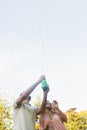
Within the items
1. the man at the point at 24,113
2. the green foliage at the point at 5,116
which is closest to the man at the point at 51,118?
the man at the point at 24,113

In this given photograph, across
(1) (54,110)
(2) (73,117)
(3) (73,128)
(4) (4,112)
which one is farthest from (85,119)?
(1) (54,110)

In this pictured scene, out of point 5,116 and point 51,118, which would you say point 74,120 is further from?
point 51,118

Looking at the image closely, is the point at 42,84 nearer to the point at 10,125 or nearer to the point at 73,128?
the point at 10,125

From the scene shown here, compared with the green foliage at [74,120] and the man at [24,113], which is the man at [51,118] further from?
the green foliage at [74,120]

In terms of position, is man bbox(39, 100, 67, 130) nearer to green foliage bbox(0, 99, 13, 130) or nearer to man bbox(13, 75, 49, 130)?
man bbox(13, 75, 49, 130)

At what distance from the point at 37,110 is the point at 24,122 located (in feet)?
1.18

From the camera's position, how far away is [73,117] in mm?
26922

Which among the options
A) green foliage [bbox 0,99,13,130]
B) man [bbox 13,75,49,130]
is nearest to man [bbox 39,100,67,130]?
man [bbox 13,75,49,130]

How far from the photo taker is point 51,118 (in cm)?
672

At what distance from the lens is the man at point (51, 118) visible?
21.8 feet

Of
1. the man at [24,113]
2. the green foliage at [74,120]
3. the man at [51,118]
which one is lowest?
the green foliage at [74,120]

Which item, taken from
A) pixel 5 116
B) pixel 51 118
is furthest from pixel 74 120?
pixel 51 118

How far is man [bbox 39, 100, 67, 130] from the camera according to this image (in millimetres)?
6659

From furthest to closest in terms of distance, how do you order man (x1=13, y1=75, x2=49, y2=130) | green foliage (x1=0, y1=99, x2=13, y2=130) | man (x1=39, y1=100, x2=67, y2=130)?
green foliage (x1=0, y1=99, x2=13, y2=130) → man (x1=39, y1=100, x2=67, y2=130) → man (x1=13, y1=75, x2=49, y2=130)
